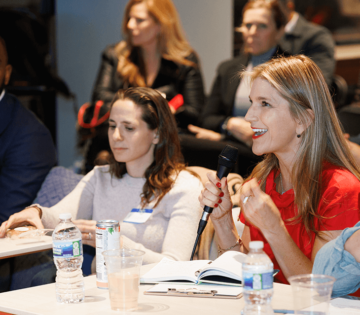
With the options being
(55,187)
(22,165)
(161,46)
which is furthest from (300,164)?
(161,46)

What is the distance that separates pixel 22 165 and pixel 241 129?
140 centimetres

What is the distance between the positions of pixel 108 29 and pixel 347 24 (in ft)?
8.45

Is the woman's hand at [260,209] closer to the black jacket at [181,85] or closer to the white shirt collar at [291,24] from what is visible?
the black jacket at [181,85]

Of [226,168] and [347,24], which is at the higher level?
[347,24]

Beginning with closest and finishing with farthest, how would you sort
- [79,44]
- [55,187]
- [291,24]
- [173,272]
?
[173,272], [55,187], [291,24], [79,44]

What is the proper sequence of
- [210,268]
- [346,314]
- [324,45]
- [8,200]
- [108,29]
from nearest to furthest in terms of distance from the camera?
[346,314] → [210,268] → [8,200] → [324,45] → [108,29]

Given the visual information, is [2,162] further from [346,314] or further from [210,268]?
[346,314]

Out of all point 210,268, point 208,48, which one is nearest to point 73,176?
point 210,268

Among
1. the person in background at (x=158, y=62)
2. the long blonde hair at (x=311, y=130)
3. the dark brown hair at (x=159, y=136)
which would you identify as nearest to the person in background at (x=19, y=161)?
the dark brown hair at (x=159, y=136)

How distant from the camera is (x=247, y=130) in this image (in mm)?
3270

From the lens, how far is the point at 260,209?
1.53 metres

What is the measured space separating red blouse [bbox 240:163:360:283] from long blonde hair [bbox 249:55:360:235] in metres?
0.03

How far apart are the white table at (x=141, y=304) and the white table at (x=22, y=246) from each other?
45 centimetres

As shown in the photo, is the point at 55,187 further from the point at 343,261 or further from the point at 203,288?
the point at 343,261
